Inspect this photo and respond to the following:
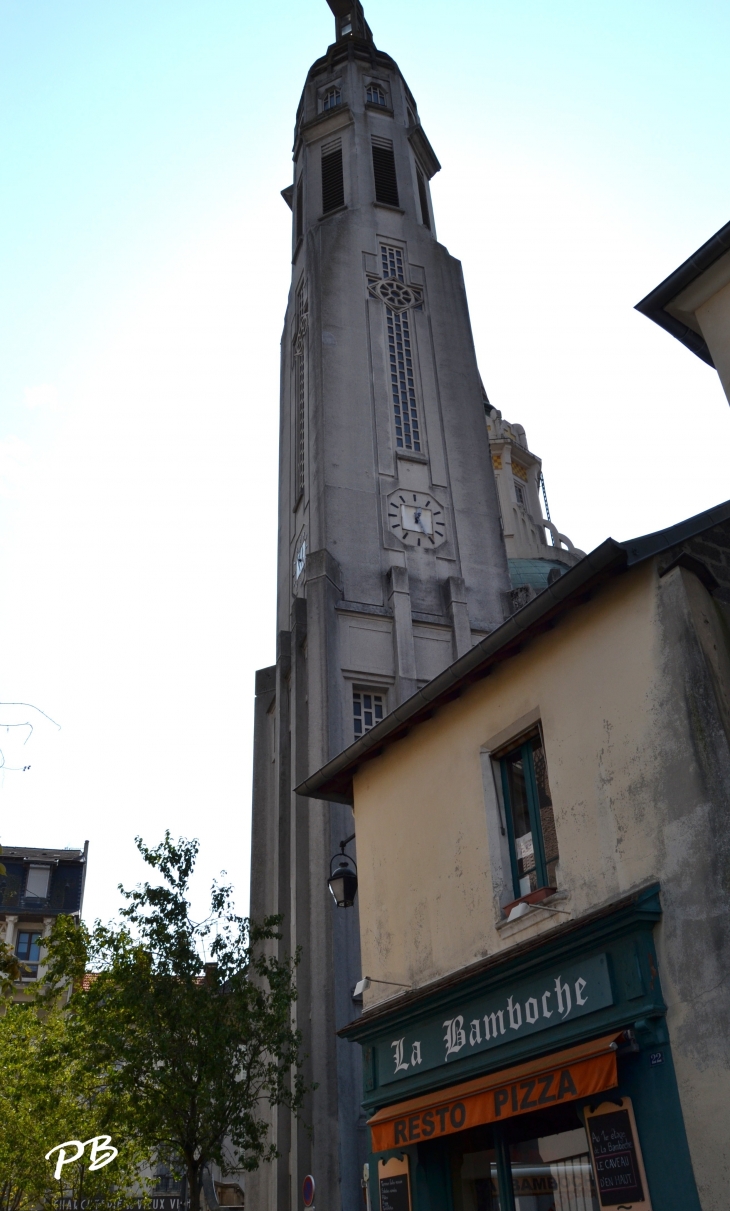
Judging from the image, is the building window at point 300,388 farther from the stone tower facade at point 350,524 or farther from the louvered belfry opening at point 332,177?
the louvered belfry opening at point 332,177

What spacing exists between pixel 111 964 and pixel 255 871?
940cm

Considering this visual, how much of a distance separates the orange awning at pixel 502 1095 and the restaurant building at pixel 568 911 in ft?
0.07

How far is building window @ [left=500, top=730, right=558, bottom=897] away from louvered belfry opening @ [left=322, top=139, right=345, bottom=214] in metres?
29.4

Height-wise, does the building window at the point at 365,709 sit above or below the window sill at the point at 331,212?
below

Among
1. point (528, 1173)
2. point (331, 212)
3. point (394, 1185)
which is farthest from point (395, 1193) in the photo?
point (331, 212)

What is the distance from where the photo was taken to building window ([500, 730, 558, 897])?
36.0ft

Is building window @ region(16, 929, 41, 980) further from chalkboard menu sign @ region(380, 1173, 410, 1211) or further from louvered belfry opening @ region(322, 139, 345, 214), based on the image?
chalkboard menu sign @ region(380, 1173, 410, 1211)

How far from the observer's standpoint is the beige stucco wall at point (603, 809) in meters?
8.71

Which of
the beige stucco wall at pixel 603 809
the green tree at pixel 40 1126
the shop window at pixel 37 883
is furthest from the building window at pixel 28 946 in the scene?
the beige stucco wall at pixel 603 809

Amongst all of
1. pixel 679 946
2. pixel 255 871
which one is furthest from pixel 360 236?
pixel 679 946

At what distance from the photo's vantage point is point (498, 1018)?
10.5 m

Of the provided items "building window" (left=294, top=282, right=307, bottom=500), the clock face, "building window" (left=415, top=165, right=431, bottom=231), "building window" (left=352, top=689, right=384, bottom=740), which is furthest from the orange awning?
"building window" (left=415, top=165, right=431, bottom=231)

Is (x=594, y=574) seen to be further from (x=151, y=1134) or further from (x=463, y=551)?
(x=463, y=551)

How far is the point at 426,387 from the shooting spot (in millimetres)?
32875
